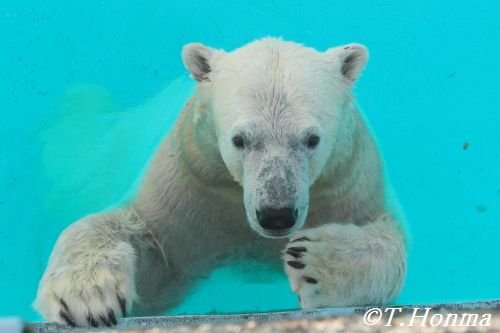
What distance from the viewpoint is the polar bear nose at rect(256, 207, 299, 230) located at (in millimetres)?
2141

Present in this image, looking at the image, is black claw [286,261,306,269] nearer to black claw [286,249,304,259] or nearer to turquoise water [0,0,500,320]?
black claw [286,249,304,259]

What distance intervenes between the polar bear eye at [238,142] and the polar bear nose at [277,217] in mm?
270

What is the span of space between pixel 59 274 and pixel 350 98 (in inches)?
44.7

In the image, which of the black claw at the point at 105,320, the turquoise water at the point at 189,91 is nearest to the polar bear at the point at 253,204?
the black claw at the point at 105,320

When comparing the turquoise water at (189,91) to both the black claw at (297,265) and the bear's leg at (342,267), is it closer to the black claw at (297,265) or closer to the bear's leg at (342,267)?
the bear's leg at (342,267)

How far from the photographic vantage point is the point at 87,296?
2182 mm

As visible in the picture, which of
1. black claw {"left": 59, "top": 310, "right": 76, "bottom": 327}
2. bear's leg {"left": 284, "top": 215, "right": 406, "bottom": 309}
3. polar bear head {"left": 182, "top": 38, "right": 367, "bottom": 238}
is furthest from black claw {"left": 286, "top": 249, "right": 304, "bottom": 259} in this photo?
black claw {"left": 59, "top": 310, "right": 76, "bottom": 327}

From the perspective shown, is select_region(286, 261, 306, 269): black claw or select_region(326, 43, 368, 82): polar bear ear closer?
select_region(286, 261, 306, 269): black claw

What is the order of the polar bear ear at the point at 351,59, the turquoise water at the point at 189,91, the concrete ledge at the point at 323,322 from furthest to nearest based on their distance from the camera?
the turquoise water at the point at 189,91, the polar bear ear at the point at 351,59, the concrete ledge at the point at 323,322

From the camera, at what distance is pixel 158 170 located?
2.86 m

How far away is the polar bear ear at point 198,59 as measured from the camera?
8.74 ft

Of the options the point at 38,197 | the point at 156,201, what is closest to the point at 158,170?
the point at 156,201

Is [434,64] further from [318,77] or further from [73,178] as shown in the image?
[73,178]

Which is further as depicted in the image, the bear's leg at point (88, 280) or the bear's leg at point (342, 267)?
the bear's leg at point (342, 267)
